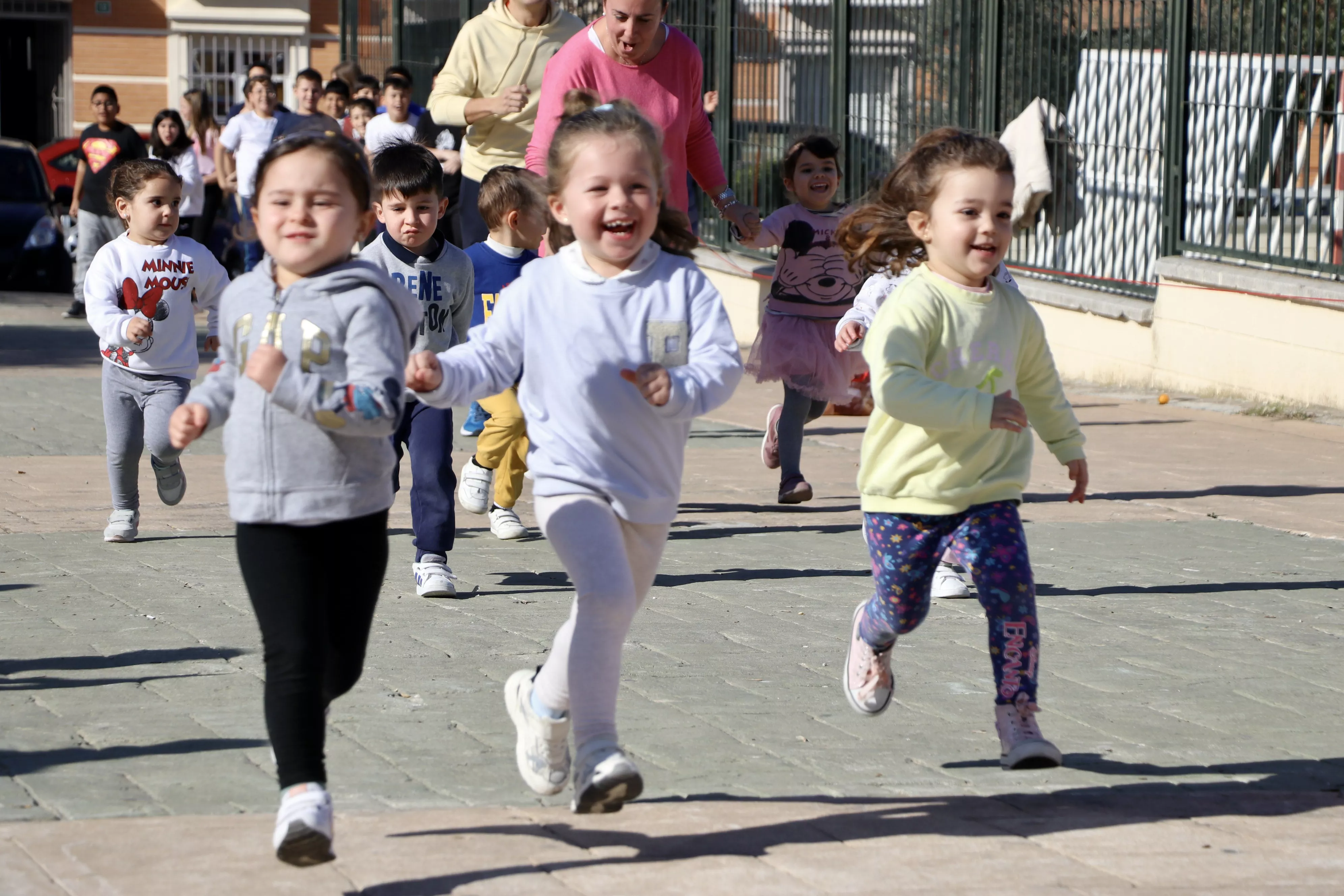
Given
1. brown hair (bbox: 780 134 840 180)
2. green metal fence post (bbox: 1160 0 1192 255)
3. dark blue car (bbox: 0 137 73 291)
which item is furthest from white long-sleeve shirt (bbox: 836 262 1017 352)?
dark blue car (bbox: 0 137 73 291)

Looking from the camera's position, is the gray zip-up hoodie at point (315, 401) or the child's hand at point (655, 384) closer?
the gray zip-up hoodie at point (315, 401)

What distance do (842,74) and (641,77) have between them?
925cm

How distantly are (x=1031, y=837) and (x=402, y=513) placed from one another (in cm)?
493

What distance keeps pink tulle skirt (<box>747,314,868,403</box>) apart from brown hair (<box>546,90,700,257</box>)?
428 cm

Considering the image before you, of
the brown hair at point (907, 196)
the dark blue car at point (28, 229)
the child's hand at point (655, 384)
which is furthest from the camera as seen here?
the dark blue car at point (28, 229)

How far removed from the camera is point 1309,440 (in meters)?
11.0

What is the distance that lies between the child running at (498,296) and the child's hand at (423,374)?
330cm

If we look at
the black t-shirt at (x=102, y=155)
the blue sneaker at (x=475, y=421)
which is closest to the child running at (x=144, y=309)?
the blue sneaker at (x=475, y=421)

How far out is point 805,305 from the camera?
8938mm

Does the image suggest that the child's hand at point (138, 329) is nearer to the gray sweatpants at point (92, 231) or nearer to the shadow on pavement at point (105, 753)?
the shadow on pavement at point (105, 753)

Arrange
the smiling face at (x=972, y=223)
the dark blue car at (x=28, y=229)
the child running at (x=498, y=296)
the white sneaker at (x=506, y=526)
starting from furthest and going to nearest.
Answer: the dark blue car at (x=28, y=229) → the white sneaker at (x=506, y=526) → the child running at (x=498, y=296) → the smiling face at (x=972, y=223)

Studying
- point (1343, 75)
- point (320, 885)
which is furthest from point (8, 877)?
point (1343, 75)

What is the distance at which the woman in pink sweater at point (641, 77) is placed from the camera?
7.49m

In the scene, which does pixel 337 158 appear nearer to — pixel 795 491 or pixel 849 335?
pixel 849 335
